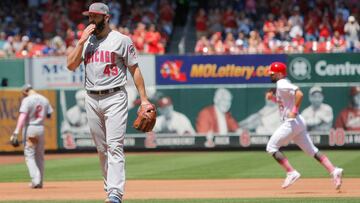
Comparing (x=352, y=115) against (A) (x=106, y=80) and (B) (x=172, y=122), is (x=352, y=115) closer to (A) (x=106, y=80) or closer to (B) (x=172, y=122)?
(B) (x=172, y=122)

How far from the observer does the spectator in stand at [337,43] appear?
30.1 meters

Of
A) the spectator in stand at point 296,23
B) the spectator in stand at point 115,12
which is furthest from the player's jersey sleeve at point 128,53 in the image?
the spectator in stand at point 115,12

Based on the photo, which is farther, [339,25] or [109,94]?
[339,25]

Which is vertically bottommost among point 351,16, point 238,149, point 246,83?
point 238,149

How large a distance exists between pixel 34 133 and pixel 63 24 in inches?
695

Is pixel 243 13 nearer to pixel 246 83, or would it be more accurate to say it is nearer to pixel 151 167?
pixel 246 83

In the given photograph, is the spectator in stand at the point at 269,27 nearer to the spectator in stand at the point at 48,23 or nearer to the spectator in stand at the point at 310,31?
the spectator in stand at the point at 310,31

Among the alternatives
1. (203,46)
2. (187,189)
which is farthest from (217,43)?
(187,189)

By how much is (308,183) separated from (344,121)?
12360 mm

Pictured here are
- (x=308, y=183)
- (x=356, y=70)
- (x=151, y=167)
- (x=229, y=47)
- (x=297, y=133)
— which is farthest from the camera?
(x=229, y=47)

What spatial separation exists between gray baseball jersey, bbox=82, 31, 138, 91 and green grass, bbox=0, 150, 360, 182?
8.80 m

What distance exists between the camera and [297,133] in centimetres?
1568

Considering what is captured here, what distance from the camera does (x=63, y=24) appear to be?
34.7 meters

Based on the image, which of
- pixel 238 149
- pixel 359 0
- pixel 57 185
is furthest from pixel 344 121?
pixel 57 185
